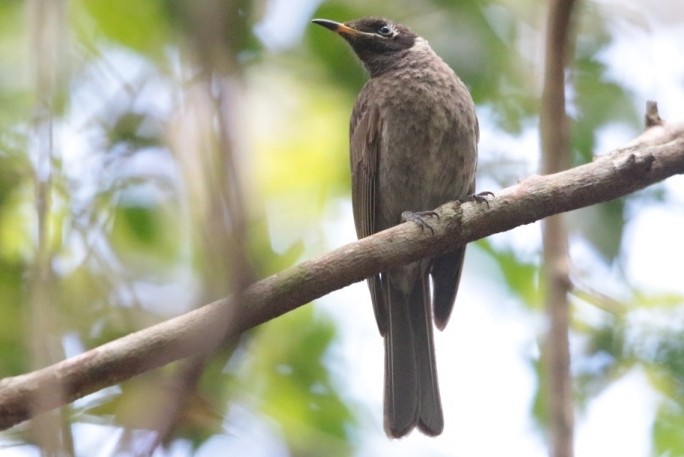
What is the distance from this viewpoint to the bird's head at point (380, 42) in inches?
222

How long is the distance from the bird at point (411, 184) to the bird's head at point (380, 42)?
0.36 ft

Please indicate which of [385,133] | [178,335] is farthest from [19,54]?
[178,335]

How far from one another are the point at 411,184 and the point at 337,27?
883 mm

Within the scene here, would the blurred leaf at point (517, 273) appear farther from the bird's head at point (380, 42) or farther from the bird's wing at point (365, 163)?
the bird's head at point (380, 42)

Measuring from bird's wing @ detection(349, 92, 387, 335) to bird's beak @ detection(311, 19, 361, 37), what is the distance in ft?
1.26

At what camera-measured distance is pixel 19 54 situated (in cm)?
519

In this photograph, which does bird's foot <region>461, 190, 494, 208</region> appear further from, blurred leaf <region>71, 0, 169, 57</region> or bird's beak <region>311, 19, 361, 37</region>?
blurred leaf <region>71, 0, 169, 57</region>

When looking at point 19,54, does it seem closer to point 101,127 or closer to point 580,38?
point 101,127

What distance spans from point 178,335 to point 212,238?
1885 millimetres

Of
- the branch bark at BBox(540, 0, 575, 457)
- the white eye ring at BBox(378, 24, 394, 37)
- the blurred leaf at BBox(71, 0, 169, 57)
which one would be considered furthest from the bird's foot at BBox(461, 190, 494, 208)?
the white eye ring at BBox(378, 24, 394, 37)

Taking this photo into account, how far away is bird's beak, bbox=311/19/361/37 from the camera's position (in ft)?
15.2

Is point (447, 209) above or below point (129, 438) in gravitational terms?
above

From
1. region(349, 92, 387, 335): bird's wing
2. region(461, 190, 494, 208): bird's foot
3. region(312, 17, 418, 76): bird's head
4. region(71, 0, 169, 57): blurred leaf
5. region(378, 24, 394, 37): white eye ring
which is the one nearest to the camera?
region(461, 190, 494, 208): bird's foot

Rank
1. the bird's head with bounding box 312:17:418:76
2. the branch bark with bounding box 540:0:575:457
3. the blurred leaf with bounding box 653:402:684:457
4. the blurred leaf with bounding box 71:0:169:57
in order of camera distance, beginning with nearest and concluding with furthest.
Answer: the branch bark with bounding box 540:0:575:457
the blurred leaf with bounding box 653:402:684:457
the blurred leaf with bounding box 71:0:169:57
the bird's head with bounding box 312:17:418:76
